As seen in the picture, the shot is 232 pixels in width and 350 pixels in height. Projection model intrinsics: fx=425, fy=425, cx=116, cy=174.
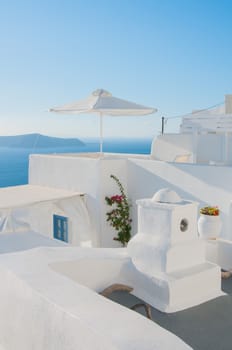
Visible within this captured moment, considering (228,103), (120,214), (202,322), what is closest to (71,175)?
(120,214)

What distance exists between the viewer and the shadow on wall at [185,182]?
47.6ft

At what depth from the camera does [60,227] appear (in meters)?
20.5

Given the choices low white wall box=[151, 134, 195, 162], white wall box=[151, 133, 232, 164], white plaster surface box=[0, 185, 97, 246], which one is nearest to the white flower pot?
white plaster surface box=[0, 185, 97, 246]

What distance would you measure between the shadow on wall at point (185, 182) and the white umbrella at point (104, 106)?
2666 mm

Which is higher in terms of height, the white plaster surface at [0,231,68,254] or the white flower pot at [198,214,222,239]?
the white flower pot at [198,214,222,239]

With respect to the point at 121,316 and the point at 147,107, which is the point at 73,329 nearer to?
the point at 121,316

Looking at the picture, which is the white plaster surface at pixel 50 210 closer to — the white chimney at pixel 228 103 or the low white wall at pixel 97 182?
the low white wall at pixel 97 182

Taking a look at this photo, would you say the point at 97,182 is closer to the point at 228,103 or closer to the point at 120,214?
the point at 120,214

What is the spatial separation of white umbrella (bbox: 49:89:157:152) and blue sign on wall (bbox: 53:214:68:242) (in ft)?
16.8

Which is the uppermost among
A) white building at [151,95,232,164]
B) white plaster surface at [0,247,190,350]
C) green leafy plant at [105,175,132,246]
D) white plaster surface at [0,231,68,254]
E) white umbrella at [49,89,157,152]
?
white umbrella at [49,89,157,152]

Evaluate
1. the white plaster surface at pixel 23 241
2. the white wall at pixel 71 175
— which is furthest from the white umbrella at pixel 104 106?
the white plaster surface at pixel 23 241

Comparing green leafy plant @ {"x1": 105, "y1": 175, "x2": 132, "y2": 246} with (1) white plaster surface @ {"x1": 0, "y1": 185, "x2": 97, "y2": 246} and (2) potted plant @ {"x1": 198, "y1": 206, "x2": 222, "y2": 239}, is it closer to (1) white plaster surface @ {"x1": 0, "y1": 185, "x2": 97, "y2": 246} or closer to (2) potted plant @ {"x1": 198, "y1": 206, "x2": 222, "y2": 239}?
(1) white plaster surface @ {"x1": 0, "y1": 185, "x2": 97, "y2": 246}

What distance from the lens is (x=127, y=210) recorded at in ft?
59.7

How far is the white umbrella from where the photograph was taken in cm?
1906
